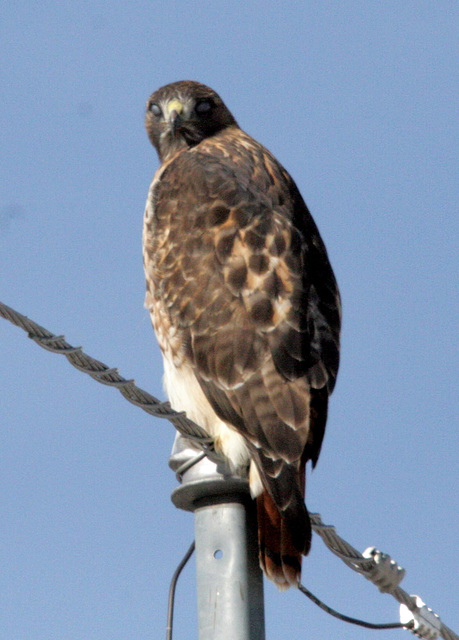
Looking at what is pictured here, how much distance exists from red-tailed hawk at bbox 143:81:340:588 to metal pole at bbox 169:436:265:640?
0.15m

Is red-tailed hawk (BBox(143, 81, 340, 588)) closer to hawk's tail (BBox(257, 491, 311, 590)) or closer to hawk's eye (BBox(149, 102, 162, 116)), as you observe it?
hawk's tail (BBox(257, 491, 311, 590))

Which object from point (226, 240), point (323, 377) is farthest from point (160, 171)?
point (323, 377)

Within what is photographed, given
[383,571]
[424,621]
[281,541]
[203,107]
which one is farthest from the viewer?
[203,107]

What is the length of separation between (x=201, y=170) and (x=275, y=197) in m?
0.39

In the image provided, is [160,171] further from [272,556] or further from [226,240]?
[272,556]

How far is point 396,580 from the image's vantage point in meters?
4.25

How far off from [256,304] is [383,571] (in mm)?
1181

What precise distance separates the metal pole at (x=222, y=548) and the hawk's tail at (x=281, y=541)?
7 centimetres

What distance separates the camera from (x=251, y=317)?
4812mm

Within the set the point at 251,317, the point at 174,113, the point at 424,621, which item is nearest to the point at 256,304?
the point at 251,317

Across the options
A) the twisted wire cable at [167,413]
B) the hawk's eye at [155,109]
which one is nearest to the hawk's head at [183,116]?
the hawk's eye at [155,109]

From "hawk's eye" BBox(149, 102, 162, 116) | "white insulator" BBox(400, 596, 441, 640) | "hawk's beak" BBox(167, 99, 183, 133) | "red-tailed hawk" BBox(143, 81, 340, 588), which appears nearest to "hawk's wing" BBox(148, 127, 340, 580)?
"red-tailed hawk" BBox(143, 81, 340, 588)

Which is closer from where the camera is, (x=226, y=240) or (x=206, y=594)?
(x=206, y=594)

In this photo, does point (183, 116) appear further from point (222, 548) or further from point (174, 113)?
point (222, 548)
